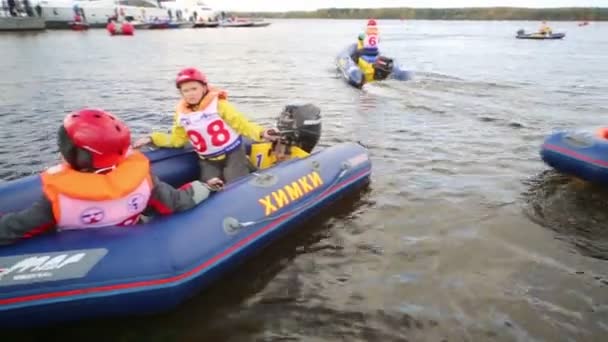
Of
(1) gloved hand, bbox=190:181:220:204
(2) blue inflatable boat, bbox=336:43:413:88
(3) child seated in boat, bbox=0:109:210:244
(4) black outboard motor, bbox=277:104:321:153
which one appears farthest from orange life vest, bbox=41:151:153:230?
(2) blue inflatable boat, bbox=336:43:413:88

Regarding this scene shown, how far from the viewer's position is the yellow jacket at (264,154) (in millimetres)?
5141

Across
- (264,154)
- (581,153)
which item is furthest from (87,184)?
(581,153)

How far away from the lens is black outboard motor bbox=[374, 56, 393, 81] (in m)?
12.9

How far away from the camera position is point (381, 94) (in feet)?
37.2

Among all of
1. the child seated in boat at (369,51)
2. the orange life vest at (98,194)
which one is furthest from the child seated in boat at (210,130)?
the child seated in boat at (369,51)

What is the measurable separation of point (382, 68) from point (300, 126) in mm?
8439

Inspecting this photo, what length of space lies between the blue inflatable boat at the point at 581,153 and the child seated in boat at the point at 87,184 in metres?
4.66

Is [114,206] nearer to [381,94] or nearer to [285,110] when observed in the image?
[285,110]

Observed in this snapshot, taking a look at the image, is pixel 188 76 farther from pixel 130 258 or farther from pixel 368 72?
pixel 368 72

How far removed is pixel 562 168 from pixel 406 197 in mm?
1912

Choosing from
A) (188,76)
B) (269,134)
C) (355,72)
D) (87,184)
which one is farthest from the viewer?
(355,72)

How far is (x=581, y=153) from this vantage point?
515 cm

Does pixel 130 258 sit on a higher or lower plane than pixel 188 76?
lower

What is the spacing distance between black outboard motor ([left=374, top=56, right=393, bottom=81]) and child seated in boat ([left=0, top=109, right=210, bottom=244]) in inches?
422
